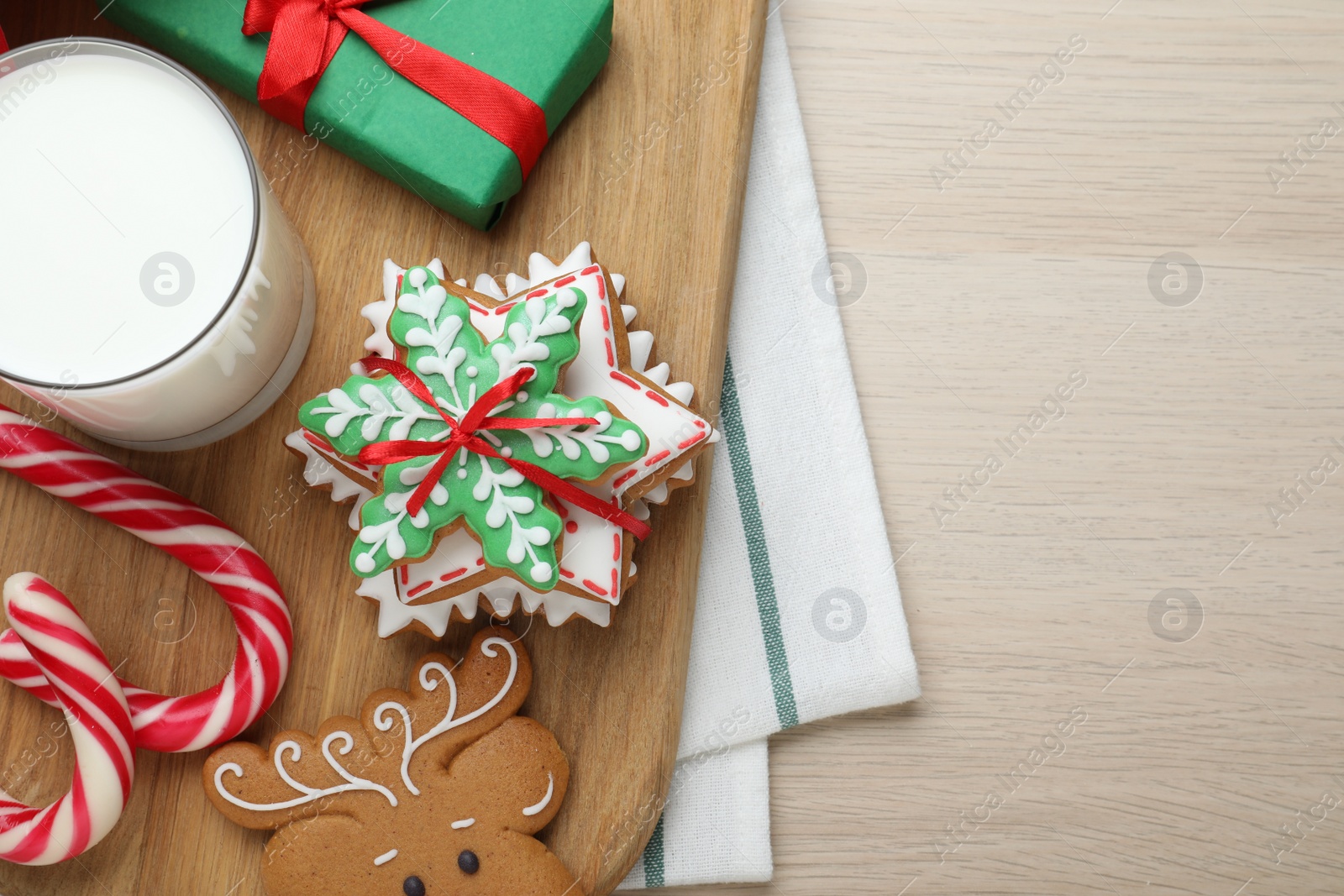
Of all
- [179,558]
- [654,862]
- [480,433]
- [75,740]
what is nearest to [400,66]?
[480,433]

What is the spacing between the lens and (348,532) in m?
1.23

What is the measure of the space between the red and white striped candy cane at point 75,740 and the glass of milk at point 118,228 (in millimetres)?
297

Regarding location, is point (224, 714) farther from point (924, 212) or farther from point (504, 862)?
point (924, 212)

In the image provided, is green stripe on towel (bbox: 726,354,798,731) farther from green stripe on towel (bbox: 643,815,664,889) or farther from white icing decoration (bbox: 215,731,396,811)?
white icing decoration (bbox: 215,731,396,811)

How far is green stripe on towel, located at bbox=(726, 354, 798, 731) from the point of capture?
1.31m

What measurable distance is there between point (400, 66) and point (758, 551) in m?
0.76

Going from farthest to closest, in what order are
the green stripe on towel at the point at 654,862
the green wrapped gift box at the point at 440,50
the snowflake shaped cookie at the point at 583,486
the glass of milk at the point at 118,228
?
the green stripe on towel at the point at 654,862, the green wrapped gift box at the point at 440,50, the snowflake shaped cookie at the point at 583,486, the glass of milk at the point at 118,228

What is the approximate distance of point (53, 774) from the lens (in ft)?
3.88

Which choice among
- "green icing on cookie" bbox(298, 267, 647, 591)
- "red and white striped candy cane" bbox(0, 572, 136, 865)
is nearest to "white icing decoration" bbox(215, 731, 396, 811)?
"red and white striped candy cane" bbox(0, 572, 136, 865)

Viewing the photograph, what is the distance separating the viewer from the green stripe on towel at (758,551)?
131cm

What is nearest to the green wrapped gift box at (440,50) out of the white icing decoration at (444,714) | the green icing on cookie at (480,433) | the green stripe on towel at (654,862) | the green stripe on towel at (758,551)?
the green icing on cookie at (480,433)

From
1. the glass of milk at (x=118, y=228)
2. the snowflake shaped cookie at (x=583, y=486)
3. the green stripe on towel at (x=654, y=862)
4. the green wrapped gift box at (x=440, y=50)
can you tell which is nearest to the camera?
the glass of milk at (x=118, y=228)

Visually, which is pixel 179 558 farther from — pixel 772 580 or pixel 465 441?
pixel 772 580

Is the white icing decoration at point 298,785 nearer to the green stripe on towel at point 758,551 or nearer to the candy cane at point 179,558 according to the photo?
the candy cane at point 179,558
